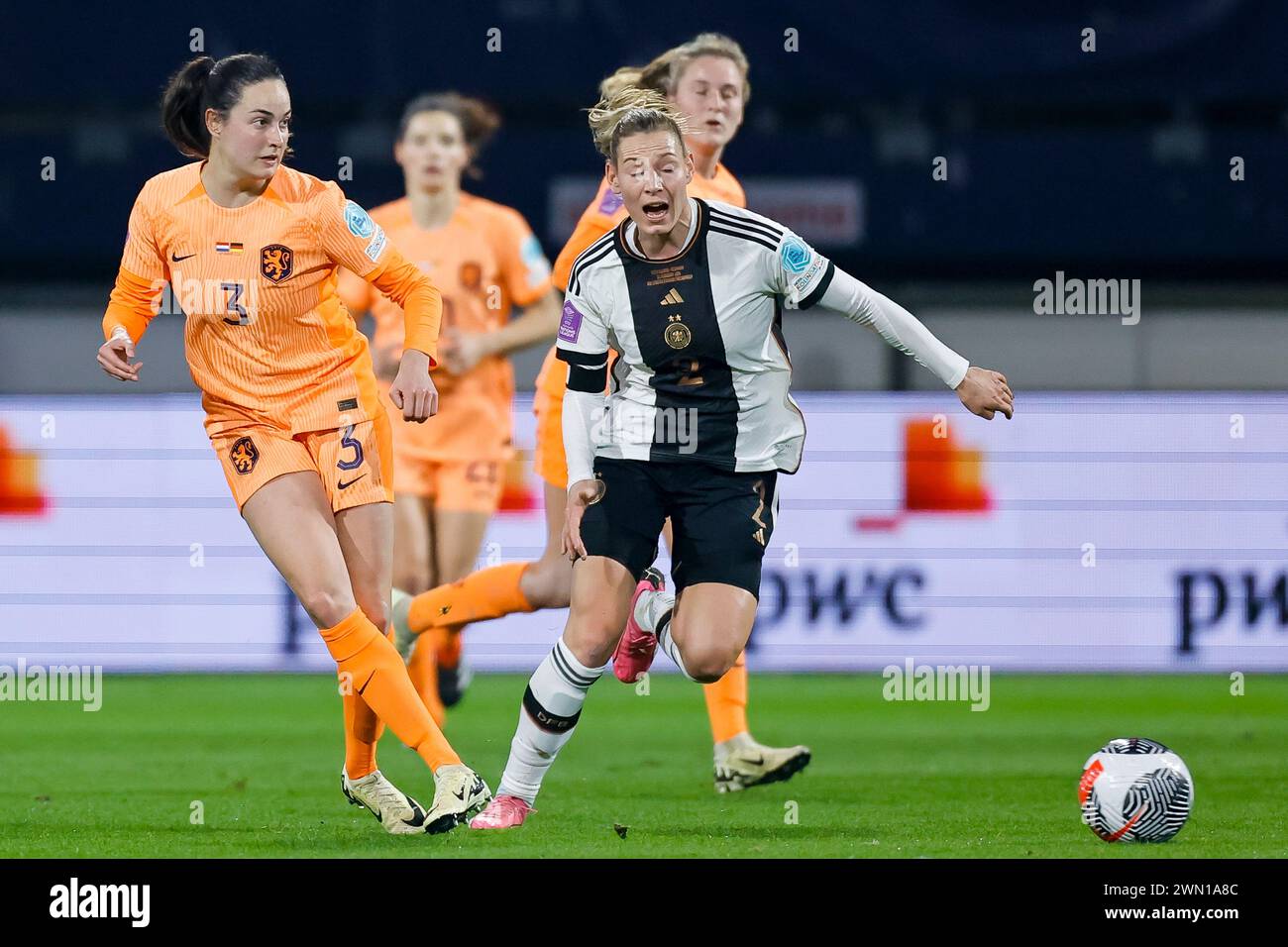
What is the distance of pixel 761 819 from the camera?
5.78 metres

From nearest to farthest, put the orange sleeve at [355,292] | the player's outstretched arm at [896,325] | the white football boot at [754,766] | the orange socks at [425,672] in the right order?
the player's outstretched arm at [896,325] < the white football boot at [754,766] < the orange socks at [425,672] < the orange sleeve at [355,292]

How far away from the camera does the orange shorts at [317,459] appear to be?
529 centimetres

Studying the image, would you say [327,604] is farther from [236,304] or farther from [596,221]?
[596,221]

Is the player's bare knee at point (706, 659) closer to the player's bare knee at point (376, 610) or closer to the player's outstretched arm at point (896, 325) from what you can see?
the player's bare knee at point (376, 610)

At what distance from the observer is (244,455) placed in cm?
530

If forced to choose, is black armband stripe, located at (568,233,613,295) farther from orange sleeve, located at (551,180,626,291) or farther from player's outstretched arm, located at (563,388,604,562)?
orange sleeve, located at (551,180,626,291)

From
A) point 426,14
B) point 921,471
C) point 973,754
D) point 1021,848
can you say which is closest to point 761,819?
point 1021,848

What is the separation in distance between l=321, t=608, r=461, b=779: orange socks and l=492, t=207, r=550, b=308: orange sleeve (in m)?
3.05

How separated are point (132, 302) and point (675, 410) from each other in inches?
55.2

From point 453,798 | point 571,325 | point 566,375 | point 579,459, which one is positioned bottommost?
point 453,798

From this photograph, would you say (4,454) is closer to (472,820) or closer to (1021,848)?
(472,820)

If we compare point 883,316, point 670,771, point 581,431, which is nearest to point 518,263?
point 670,771

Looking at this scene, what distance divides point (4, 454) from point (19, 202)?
1940mm

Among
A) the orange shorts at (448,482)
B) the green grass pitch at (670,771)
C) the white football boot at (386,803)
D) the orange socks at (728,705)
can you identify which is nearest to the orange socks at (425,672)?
the green grass pitch at (670,771)
